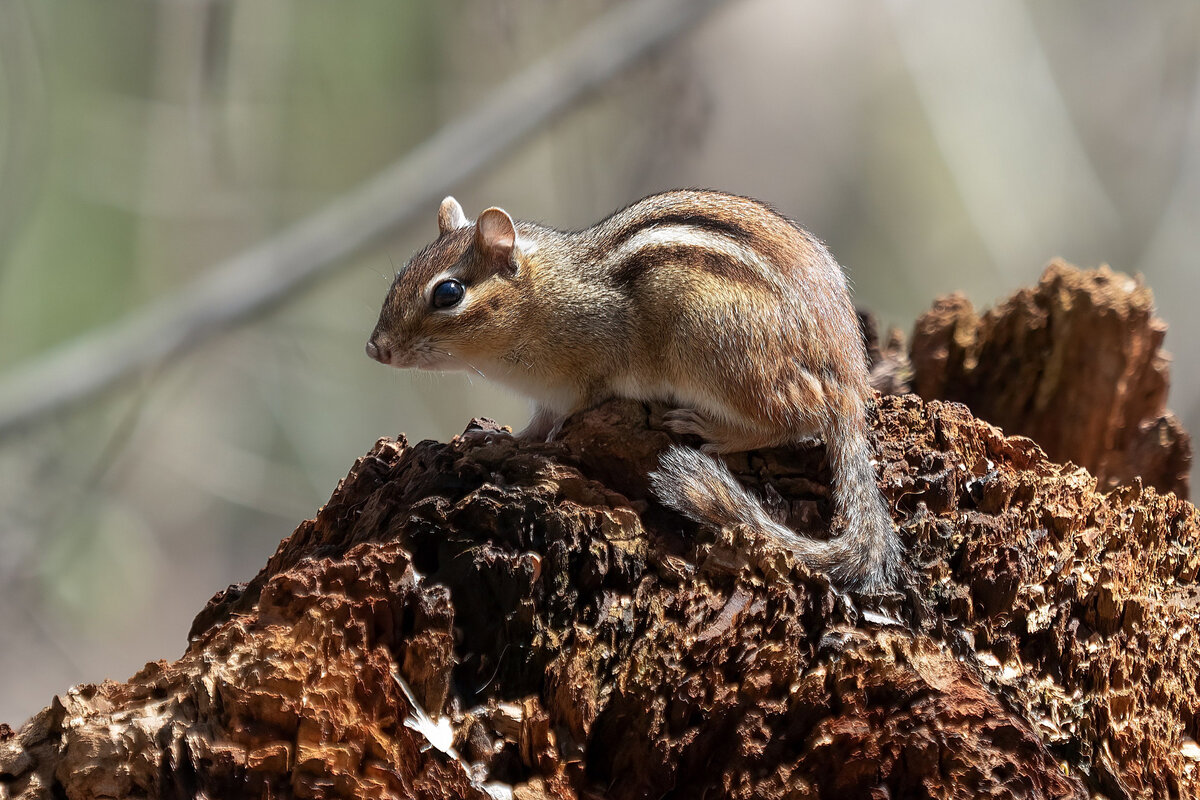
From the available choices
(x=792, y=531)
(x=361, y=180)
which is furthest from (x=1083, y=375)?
(x=361, y=180)

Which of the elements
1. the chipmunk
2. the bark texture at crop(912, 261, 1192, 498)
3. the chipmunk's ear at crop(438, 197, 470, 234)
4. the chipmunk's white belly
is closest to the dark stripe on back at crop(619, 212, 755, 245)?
the chipmunk

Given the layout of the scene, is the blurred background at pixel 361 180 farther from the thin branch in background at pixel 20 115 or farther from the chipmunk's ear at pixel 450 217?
the chipmunk's ear at pixel 450 217

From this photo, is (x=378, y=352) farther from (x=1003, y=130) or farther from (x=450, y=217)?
(x=1003, y=130)

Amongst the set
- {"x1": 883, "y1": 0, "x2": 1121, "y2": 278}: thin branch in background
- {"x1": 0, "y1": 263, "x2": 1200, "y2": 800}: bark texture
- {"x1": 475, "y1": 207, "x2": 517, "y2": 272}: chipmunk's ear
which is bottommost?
{"x1": 0, "y1": 263, "x2": 1200, "y2": 800}: bark texture

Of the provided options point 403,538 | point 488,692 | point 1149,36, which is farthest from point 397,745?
point 1149,36

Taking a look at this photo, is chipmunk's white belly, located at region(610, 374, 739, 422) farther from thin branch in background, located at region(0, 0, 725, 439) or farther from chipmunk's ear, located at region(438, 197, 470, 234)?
thin branch in background, located at region(0, 0, 725, 439)

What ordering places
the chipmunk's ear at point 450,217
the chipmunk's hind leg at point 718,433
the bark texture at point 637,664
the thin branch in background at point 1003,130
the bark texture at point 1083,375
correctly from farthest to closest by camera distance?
the thin branch in background at point 1003,130 → the chipmunk's ear at point 450,217 → the bark texture at point 1083,375 → the chipmunk's hind leg at point 718,433 → the bark texture at point 637,664

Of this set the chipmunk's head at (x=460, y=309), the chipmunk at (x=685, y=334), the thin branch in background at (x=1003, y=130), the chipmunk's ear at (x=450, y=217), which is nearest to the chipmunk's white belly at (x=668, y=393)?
the chipmunk at (x=685, y=334)
